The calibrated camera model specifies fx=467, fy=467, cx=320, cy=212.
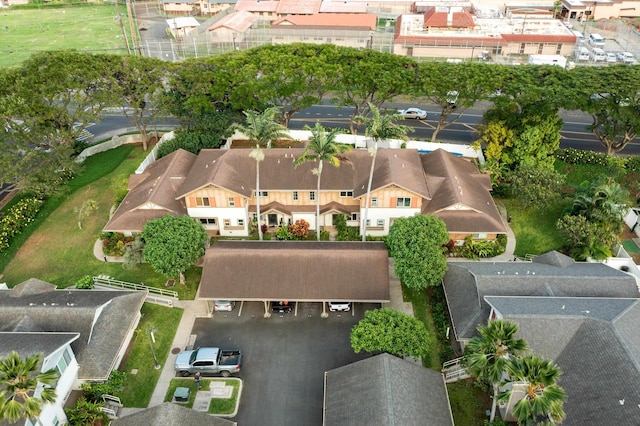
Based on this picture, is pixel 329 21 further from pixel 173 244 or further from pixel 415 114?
pixel 173 244

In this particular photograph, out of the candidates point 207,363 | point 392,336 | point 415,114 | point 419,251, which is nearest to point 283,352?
point 207,363

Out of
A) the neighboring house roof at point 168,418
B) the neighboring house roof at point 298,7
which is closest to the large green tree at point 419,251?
the neighboring house roof at point 168,418

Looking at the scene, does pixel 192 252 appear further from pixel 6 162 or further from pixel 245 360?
pixel 6 162

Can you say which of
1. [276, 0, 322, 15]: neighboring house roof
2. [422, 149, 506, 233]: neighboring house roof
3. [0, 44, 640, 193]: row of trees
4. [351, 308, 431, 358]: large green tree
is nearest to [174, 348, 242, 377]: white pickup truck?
[351, 308, 431, 358]: large green tree

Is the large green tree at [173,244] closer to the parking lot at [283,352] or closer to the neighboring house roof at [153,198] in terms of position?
the neighboring house roof at [153,198]

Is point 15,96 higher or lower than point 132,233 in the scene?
higher

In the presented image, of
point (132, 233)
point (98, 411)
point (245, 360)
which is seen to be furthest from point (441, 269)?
point (132, 233)
